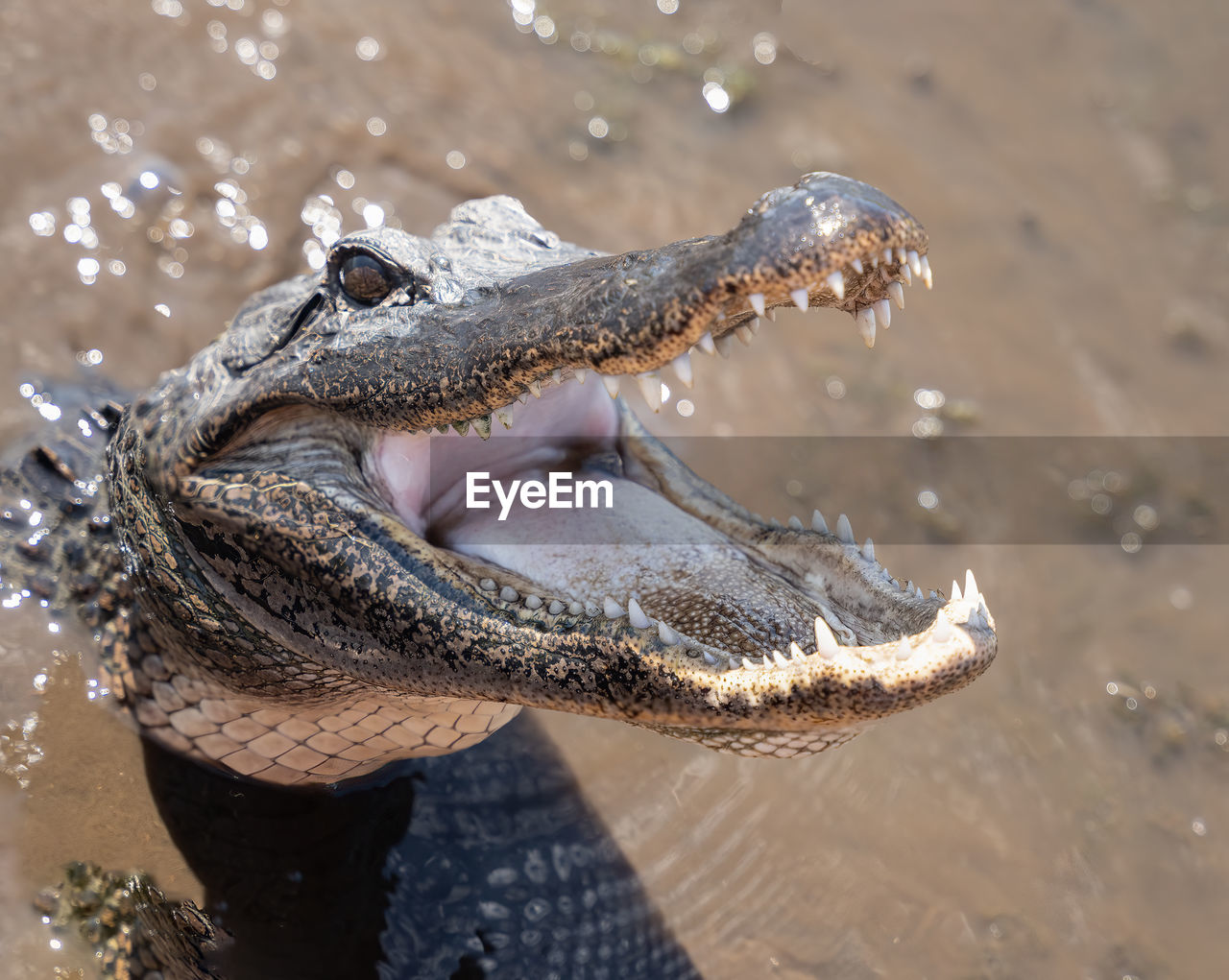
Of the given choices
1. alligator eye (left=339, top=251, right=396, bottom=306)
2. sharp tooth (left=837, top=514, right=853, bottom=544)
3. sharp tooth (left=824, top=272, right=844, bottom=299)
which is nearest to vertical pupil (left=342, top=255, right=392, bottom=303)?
alligator eye (left=339, top=251, right=396, bottom=306)

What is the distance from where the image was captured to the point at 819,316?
5590mm

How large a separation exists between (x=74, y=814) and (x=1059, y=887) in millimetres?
3432

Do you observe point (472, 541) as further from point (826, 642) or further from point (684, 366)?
point (826, 642)

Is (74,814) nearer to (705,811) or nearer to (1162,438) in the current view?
(705,811)

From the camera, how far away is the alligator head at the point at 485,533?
7.48ft

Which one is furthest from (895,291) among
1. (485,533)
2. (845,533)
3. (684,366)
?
(485,533)

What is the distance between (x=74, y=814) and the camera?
3.29m

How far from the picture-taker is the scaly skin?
2.28m

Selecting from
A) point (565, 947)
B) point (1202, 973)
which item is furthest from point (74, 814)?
point (1202, 973)

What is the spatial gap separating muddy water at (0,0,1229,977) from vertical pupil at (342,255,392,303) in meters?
1.69

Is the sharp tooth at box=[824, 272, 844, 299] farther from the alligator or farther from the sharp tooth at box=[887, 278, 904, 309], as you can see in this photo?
the sharp tooth at box=[887, 278, 904, 309]

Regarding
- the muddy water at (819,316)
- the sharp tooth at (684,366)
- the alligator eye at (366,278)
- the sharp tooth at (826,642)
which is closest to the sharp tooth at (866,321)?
the sharp tooth at (684,366)

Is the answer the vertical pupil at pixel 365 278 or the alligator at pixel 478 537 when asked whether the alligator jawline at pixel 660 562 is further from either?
the vertical pupil at pixel 365 278

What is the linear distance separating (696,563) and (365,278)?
3.90 feet
